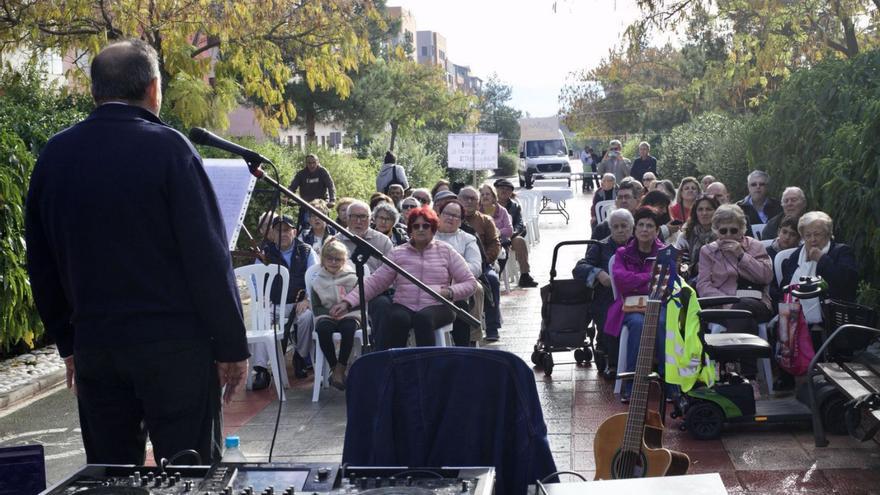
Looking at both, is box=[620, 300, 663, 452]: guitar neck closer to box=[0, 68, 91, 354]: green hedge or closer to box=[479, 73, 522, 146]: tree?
box=[0, 68, 91, 354]: green hedge

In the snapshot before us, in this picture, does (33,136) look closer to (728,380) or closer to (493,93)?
(728,380)

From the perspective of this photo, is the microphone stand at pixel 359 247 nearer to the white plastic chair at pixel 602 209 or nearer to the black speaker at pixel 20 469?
the black speaker at pixel 20 469

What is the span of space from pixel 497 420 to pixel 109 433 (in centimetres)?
131

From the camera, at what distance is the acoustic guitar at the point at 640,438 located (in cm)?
567

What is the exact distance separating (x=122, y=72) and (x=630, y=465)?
124 inches

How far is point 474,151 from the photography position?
24594 mm

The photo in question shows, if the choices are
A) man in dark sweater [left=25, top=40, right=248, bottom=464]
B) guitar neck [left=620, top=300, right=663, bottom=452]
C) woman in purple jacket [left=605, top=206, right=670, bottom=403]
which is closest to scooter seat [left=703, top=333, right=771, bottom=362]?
woman in purple jacket [left=605, top=206, right=670, bottom=403]

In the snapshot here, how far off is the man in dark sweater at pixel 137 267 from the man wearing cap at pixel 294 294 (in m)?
5.24

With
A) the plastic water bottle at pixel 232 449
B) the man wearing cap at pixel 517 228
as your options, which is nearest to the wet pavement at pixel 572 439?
the plastic water bottle at pixel 232 449

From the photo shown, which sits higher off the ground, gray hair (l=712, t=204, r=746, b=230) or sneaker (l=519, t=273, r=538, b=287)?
gray hair (l=712, t=204, r=746, b=230)

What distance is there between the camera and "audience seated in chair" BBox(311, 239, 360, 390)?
9.23m

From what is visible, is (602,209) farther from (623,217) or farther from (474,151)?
(623,217)

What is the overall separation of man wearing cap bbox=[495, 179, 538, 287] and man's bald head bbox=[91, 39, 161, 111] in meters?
11.8

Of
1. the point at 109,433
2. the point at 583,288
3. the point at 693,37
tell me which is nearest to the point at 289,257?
the point at 583,288
